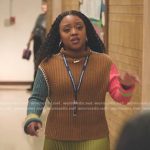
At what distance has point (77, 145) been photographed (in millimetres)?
1817

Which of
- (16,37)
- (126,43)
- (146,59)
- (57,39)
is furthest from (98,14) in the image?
(16,37)

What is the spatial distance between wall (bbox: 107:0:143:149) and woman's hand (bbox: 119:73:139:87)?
1056 millimetres

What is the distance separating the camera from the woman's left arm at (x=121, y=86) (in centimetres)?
164

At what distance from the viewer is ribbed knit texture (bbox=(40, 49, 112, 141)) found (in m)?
1.80

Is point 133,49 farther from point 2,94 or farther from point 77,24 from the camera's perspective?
point 2,94

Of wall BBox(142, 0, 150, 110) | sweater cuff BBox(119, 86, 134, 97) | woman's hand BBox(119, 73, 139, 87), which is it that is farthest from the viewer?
wall BBox(142, 0, 150, 110)

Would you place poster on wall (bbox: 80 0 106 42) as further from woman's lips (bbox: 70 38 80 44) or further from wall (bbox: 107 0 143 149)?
woman's lips (bbox: 70 38 80 44)

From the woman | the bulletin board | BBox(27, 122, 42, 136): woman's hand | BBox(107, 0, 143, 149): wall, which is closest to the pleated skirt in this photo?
the woman

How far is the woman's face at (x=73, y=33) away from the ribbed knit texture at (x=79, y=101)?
0.22 feet

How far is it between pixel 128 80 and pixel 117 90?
0.17m

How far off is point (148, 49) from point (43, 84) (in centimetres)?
109

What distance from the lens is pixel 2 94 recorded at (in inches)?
303

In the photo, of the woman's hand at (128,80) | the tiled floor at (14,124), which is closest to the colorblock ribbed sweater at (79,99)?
the woman's hand at (128,80)

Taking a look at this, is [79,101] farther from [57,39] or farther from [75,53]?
[57,39]
